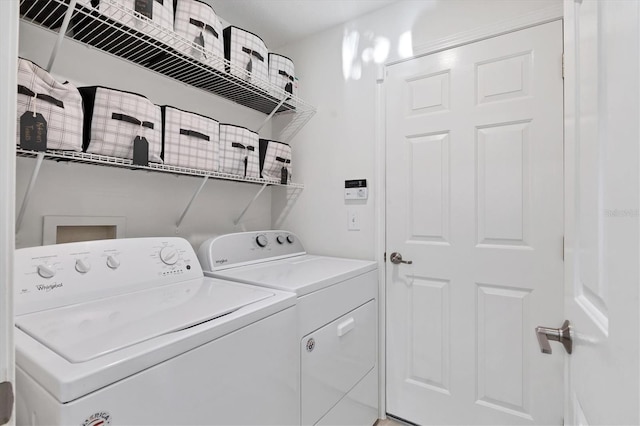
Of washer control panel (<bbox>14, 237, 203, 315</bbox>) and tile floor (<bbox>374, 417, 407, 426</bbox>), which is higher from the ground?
washer control panel (<bbox>14, 237, 203, 315</bbox>)

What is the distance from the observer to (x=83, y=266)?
1057 millimetres

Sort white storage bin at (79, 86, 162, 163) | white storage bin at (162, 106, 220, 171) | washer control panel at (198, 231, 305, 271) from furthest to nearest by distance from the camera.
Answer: washer control panel at (198, 231, 305, 271), white storage bin at (162, 106, 220, 171), white storage bin at (79, 86, 162, 163)

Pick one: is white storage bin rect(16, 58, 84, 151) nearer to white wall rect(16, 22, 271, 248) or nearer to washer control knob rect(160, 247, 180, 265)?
white wall rect(16, 22, 271, 248)

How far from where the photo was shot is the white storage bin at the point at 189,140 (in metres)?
1.39

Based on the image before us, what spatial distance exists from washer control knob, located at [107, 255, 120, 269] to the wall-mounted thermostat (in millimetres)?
1325

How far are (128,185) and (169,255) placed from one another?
51cm

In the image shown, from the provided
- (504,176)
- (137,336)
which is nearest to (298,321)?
(137,336)

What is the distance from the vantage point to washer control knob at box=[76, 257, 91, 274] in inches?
41.2

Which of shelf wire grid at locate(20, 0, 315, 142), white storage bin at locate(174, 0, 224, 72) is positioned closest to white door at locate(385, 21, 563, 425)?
shelf wire grid at locate(20, 0, 315, 142)

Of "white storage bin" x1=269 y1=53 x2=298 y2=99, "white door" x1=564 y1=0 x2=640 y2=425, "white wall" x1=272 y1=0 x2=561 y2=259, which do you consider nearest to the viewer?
"white door" x1=564 y1=0 x2=640 y2=425

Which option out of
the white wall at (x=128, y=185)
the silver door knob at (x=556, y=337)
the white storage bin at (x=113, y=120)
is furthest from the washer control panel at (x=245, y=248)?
the silver door knob at (x=556, y=337)

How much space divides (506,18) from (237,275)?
1.83m

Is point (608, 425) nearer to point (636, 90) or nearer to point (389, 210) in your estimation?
point (636, 90)

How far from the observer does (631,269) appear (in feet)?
1.26
